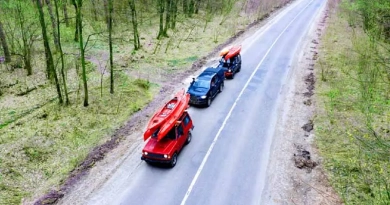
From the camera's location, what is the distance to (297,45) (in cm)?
3541

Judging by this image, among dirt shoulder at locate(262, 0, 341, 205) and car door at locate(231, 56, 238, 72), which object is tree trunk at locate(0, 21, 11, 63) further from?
dirt shoulder at locate(262, 0, 341, 205)

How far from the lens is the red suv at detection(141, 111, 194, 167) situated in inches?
594

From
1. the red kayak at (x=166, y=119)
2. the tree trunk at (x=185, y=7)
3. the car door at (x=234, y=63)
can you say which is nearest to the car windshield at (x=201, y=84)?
the red kayak at (x=166, y=119)

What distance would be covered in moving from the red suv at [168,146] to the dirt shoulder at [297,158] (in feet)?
15.2

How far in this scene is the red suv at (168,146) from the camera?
1509cm

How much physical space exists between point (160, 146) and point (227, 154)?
3.66 m

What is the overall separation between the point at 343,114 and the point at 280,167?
735cm

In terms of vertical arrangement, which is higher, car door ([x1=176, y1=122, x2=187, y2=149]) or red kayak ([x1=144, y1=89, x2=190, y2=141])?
red kayak ([x1=144, y1=89, x2=190, y2=141])

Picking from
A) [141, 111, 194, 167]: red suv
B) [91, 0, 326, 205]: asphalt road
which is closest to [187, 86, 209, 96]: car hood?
[91, 0, 326, 205]: asphalt road

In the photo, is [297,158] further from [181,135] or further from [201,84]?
[201,84]

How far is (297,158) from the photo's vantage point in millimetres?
16156

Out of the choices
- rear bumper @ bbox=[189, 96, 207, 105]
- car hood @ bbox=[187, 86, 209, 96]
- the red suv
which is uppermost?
car hood @ bbox=[187, 86, 209, 96]

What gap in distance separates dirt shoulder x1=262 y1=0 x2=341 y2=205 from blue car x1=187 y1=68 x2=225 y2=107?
4817 mm

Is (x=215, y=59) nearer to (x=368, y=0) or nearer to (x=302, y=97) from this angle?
(x=302, y=97)
